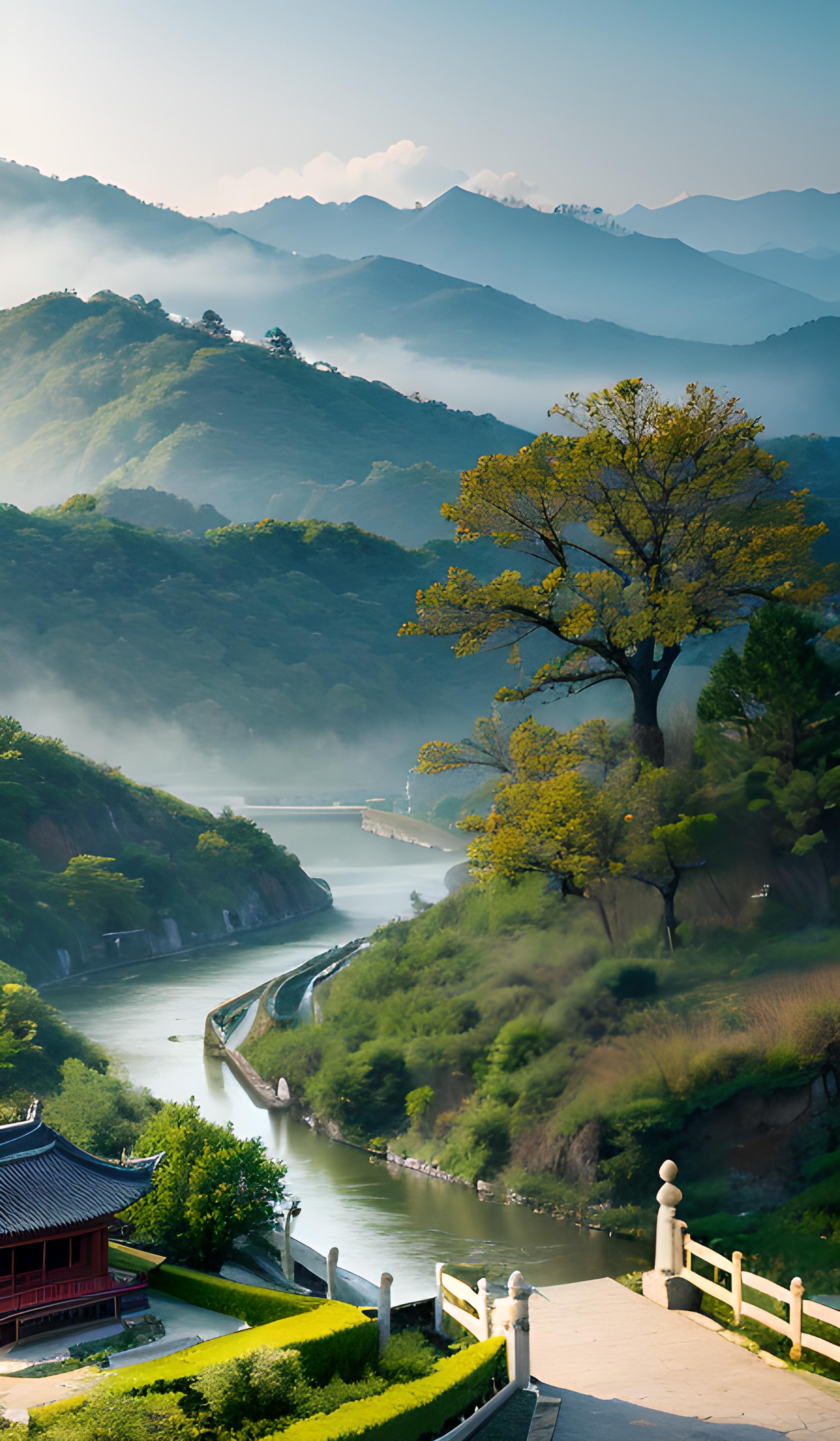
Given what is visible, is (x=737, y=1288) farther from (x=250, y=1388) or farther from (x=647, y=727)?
(x=647, y=727)

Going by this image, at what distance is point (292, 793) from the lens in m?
142

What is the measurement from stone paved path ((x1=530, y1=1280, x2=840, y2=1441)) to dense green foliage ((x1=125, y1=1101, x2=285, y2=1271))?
6.09m

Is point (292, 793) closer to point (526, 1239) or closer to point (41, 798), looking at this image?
point (41, 798)

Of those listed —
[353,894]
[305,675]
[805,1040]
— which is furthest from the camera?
[305,675]

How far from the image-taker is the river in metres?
28.5

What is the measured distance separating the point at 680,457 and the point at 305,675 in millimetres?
118486

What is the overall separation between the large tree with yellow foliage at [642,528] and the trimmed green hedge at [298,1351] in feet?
72.4

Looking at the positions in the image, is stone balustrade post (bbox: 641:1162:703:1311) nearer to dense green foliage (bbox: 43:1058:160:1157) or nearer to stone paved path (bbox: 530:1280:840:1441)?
stone paved path (bbox: 530:1280:840:1441)

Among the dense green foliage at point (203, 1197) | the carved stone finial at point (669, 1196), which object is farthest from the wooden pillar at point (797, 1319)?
the dense green foliage at point (203, 1197)

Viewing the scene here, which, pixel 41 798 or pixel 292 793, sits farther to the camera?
pixel 292 793

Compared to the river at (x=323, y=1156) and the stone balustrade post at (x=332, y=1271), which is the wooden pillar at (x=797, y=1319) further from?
the river at (x=323, y=1156)

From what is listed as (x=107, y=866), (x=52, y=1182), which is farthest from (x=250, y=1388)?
(x=107, y=866)

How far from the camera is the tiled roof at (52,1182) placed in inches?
783

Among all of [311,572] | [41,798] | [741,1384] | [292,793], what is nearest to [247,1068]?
[741,1384]
